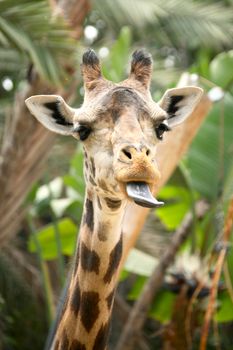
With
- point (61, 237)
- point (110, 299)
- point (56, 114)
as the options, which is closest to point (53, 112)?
point (56, 114)

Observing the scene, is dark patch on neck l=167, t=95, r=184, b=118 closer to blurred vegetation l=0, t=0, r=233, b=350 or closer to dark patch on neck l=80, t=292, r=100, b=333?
dark patch on neck l=80, t=292, r=100, b=333

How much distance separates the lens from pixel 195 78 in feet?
13.5

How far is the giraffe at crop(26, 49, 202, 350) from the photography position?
2.25m

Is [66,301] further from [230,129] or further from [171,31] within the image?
[171,31]

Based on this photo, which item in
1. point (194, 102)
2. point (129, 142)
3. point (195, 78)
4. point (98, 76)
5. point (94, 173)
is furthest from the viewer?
point (195, 78)

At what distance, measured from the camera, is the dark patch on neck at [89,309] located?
2.58 metres

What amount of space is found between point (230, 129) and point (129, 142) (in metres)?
2.89

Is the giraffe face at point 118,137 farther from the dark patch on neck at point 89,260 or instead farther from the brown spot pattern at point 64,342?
the brown spot pattern at point 64,342

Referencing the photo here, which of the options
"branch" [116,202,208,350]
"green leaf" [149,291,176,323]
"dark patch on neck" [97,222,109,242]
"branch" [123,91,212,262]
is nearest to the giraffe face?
"dark patch on neck" [97,222,109,242]

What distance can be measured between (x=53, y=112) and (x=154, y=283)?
98.6 inches

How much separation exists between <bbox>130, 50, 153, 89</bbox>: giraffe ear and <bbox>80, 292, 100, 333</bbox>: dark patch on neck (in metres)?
0.70

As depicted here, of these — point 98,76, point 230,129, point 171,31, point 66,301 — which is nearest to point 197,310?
point 230,129

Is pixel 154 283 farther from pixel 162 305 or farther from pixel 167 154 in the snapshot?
pixel 167 154

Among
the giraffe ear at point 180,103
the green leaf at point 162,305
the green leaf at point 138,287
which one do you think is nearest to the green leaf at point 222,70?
the green leaf at point 162,305
